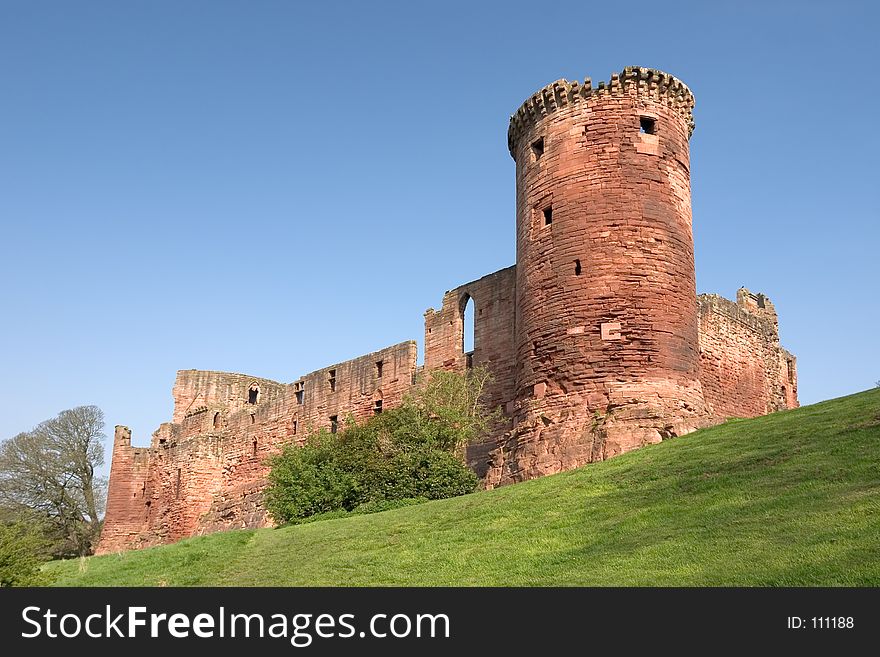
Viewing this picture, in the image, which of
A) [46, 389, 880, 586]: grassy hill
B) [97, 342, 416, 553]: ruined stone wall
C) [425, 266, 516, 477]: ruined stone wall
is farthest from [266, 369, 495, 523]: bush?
[97, 342, 416, 553]: ruined stone wall

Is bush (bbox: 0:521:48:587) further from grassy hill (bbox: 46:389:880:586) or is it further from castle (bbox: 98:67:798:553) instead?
castle (bbox: 98:67:798:553)

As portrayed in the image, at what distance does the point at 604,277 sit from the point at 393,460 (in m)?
6.78

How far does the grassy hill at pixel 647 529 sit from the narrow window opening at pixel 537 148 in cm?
787

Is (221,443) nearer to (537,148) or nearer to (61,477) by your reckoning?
(61,477)

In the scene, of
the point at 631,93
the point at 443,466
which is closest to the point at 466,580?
the point at 443,466

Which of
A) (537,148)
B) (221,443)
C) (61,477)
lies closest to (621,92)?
(537,148)

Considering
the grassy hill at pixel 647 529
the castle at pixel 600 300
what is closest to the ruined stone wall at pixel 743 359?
the castle at pixel 600 300

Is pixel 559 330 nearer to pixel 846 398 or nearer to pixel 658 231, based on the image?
Answer: pixel 658 231

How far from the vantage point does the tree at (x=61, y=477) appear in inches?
1580

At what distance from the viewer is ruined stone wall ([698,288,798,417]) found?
25.8 metres

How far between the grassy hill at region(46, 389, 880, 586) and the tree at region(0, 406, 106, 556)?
78.8ft

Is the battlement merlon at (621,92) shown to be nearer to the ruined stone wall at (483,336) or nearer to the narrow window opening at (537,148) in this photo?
the narrow window opening at (537,148)
